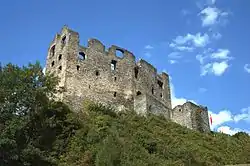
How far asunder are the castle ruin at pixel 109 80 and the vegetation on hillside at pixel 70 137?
2.78 meters

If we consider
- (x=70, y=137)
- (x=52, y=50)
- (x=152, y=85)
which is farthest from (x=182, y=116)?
(x=70, y=137)

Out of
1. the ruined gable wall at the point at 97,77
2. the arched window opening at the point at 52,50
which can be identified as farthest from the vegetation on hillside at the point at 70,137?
the arched window opening at the point at 52,50

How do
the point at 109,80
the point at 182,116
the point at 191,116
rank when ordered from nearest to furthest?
the point at 109,80 → the point at 191,116 → the point at 182,116

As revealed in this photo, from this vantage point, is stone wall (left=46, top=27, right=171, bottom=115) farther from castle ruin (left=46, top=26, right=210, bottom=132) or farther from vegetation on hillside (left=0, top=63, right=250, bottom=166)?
vegetation on hillside (left=0, top=63, right=250, bottom=166)

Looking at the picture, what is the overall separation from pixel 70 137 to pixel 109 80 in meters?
10.1

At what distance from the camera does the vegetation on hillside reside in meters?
22.7

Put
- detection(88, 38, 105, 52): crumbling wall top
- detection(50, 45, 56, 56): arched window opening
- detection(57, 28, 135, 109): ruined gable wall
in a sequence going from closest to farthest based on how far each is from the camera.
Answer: detection(57, 28, 135, 109): ruined gable wall → detection(88, 38, 105, 52): crumbling wall top → detection(50, 45, 56, 56): arched window opening

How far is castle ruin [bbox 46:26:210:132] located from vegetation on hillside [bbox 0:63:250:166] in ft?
9.11

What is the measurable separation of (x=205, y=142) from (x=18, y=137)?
47.4ft

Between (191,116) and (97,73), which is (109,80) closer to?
(97,73)

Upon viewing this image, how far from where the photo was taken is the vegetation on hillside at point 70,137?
22719mm

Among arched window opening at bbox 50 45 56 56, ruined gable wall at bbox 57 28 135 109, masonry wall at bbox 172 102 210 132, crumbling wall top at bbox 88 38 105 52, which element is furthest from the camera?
masonry wall at bbox 172 102 210 132

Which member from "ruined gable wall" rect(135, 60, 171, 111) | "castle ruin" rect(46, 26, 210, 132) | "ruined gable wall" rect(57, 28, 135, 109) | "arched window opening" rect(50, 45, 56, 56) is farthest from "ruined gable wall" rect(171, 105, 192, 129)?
"arched window opening" rect(50, 45, 56, 56)

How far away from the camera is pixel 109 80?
35188mm
